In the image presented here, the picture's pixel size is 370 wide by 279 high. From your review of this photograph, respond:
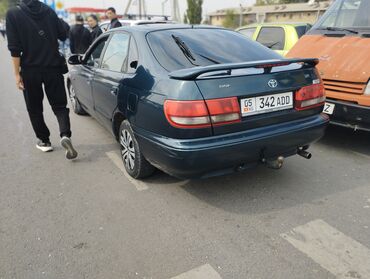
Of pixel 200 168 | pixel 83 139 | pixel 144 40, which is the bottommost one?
pixel 83 139

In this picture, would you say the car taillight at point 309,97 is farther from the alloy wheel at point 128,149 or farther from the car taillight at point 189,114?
the alloy wheel at point 128,149

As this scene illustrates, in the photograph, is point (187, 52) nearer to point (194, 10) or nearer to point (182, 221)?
point (182, 221)

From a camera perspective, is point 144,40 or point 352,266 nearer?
point 352,266

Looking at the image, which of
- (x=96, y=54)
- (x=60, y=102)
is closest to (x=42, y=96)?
(x=60, y=102)

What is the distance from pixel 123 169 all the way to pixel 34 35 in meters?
1.83

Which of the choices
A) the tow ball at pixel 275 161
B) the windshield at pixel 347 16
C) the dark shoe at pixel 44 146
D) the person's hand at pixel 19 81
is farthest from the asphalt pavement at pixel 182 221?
the windshield at pixel 347 16

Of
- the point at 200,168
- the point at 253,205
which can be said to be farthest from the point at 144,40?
the point at 253,205

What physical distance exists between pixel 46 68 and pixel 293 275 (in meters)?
3.46

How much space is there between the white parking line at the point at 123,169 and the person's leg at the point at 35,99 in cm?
90

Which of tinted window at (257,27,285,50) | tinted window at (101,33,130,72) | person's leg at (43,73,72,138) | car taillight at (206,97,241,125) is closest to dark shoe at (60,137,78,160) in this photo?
person's leg at (43,73,72,138)

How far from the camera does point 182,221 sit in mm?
2936

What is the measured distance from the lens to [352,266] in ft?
7.76

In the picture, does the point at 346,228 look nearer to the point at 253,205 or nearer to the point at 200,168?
the point at 253,205

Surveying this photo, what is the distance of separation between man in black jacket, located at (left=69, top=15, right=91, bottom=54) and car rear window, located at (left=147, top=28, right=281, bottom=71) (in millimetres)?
5223
